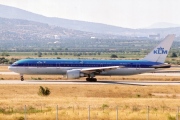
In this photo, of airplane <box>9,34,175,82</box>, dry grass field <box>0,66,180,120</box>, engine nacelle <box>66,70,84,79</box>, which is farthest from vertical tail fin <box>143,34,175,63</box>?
engine nacelle <box>66,70,84,79</box>

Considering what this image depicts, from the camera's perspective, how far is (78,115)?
47812mm

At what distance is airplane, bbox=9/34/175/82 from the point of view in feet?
286

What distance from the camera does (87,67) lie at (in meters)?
88.6

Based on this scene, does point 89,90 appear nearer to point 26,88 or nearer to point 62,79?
point 26,88

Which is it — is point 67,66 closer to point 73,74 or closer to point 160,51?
point 73,74

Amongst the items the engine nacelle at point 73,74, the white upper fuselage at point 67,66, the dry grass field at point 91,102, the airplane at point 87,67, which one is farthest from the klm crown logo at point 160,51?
the engine nacelle at point 73,74

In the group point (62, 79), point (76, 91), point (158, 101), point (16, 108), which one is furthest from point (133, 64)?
point (16, 108)

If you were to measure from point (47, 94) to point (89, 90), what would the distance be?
6968 mm

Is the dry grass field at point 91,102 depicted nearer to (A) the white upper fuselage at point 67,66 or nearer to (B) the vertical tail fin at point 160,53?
(A) the white upper fuselage at point 67,66

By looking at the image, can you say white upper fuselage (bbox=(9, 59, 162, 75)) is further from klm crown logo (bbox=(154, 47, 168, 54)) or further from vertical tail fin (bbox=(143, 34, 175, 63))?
klm crown logo (bbox=(154, 47, 168, 54))

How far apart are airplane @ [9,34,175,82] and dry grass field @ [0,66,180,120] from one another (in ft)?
29.6

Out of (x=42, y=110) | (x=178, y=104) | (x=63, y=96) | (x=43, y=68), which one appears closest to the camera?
(x=42, y=110)

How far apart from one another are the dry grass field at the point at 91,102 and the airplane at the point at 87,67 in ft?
29.6

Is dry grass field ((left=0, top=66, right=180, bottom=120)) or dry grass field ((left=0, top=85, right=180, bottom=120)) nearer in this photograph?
dry grass field ((left=0, top=66, right=180, bottom=120))
